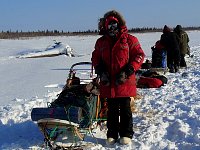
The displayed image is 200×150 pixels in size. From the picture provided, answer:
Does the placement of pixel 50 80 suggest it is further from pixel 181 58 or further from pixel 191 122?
pixel 191 122

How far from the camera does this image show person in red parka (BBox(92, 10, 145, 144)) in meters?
4.84

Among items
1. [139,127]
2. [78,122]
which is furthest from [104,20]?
[139,127]

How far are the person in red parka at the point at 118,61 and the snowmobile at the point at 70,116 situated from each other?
1.21ft

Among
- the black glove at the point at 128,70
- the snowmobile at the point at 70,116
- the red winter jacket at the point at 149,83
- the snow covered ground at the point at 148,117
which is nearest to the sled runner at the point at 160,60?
the snow covered ground at the point at 148,117

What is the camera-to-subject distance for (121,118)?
5086mm

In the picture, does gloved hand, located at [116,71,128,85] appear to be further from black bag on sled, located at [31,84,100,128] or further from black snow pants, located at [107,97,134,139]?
black bag on sled, located at [31,84,100,128]

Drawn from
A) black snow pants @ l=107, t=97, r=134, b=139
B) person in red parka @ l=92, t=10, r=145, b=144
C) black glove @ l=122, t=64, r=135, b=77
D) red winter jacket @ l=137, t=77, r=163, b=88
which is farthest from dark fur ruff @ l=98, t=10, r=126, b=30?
red winter jacket @ l=137, t=77, r=163, b=88

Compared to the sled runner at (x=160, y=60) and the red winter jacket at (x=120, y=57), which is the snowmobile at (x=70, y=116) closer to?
the red winter jacket at (x=120, y=57)

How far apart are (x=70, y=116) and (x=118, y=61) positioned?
845 millimetres

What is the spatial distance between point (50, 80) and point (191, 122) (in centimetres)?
636

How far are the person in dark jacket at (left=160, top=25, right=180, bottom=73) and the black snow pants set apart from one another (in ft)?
22.7

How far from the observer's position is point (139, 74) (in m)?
9.85

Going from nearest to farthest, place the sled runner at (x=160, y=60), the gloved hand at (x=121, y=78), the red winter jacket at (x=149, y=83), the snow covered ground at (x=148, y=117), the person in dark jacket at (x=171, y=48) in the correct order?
the gloved hand at (x=121, y=78) < the snow covered ground at (x=148, y=117) < the red winter jacket at (x=149, y=83) < the sled runner at (x=160, y=60) < the person in dark jacket at (x=171, y=48)

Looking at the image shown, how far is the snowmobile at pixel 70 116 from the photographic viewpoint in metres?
4.79
